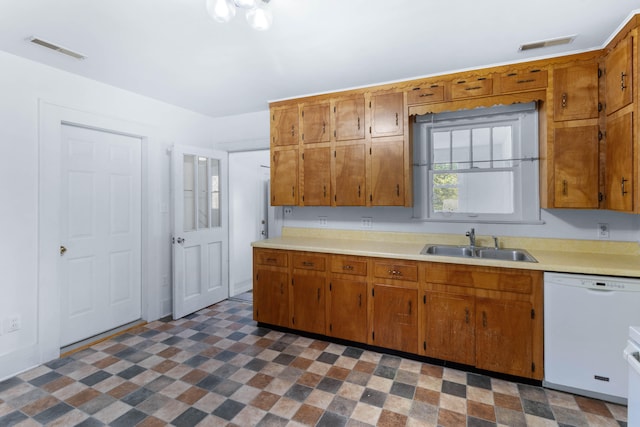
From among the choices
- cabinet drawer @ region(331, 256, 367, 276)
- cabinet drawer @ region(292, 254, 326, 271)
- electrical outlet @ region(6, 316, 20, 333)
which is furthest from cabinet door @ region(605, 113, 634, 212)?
electrical outlet @ region(6, 316, 20, 333)

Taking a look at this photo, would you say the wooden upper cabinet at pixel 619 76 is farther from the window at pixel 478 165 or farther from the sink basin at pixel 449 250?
the sink basin at pixel 449 250

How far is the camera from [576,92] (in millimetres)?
2457

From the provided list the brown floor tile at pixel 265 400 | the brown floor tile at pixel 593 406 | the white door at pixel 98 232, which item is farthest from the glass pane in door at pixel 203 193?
the brown floor tile at pixel 593 406

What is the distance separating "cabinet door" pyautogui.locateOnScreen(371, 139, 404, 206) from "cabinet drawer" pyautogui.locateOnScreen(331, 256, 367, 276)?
0.62 metres

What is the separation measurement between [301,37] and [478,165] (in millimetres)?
1995

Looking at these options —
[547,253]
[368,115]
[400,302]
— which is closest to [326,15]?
[368,115]

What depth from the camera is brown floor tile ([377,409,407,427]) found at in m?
1.96

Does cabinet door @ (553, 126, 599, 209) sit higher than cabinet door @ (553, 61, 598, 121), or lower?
lower

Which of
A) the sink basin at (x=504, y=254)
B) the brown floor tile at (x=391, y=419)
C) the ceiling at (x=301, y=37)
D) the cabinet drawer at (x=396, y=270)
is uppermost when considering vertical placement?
the ceiling at (x=301, y=37)

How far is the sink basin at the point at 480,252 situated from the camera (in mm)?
2721

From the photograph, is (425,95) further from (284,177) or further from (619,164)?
(284,177)

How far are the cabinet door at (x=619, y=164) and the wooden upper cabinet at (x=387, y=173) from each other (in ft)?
4.86

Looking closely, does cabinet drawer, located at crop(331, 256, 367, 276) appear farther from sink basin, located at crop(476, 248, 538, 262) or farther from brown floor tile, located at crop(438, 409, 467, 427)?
brown floor tile, located at crop(438, 409, 467, 427)

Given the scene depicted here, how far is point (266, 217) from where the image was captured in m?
5.30
